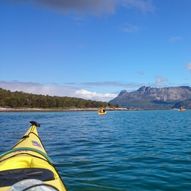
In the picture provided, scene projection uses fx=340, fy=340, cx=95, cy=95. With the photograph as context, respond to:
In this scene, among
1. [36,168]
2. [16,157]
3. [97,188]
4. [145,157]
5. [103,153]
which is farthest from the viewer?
[103,153]

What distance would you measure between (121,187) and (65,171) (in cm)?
368

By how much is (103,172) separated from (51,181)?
7933 mm

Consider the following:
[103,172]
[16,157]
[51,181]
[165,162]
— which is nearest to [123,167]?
[103,172]

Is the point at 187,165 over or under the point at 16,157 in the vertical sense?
under

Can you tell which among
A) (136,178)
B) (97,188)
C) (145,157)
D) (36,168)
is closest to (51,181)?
(36,168)

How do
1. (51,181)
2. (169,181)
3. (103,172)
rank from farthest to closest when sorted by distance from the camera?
(103,172) → (169,181) → (51,181)

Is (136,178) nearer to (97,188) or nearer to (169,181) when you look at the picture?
(169,181)

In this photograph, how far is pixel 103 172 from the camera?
1608 cm

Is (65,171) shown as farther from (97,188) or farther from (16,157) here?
(16,157)

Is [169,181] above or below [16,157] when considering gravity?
below

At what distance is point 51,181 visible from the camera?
843 cm

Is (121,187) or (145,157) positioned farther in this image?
(145,157)

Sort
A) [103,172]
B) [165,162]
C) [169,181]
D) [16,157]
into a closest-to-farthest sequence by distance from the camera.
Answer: [16,157], [169,181], [103,172], [165,162]

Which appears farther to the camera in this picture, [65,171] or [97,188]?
[65,171]
